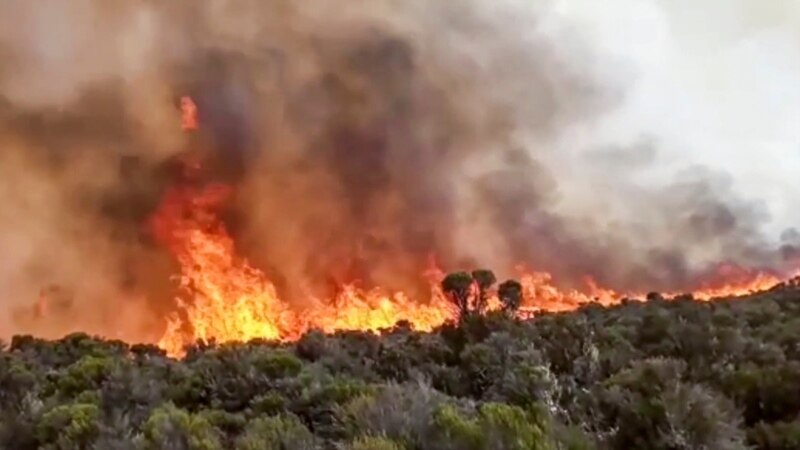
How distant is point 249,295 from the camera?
166ft

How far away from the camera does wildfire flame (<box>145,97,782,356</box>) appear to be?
145ft

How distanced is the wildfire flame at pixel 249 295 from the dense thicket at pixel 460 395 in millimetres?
23429

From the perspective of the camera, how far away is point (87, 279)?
5906cm

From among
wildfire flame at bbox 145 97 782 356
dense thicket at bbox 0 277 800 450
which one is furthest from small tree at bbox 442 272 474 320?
wildfire flame at bbox 145 97 782 356

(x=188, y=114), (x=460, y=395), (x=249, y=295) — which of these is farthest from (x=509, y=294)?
(x=188, y=114)

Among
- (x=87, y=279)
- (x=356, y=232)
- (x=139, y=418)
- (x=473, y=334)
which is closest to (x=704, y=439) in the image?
(x=139, y=418)

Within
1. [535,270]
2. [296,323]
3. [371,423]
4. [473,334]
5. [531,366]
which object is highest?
[535,270]

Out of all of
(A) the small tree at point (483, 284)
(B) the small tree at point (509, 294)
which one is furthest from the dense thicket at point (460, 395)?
(B) the small tree at point (509, 294)

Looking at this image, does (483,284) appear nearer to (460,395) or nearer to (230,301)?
(460,395)

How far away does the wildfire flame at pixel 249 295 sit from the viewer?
4425 centimetres

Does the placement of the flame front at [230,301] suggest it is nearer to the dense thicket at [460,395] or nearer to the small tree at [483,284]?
the small tree at [483,284]

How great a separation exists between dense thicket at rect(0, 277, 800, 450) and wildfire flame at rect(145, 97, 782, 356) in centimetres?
2343

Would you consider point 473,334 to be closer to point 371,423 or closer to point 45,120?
point 371,423

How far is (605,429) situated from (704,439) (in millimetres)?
955
